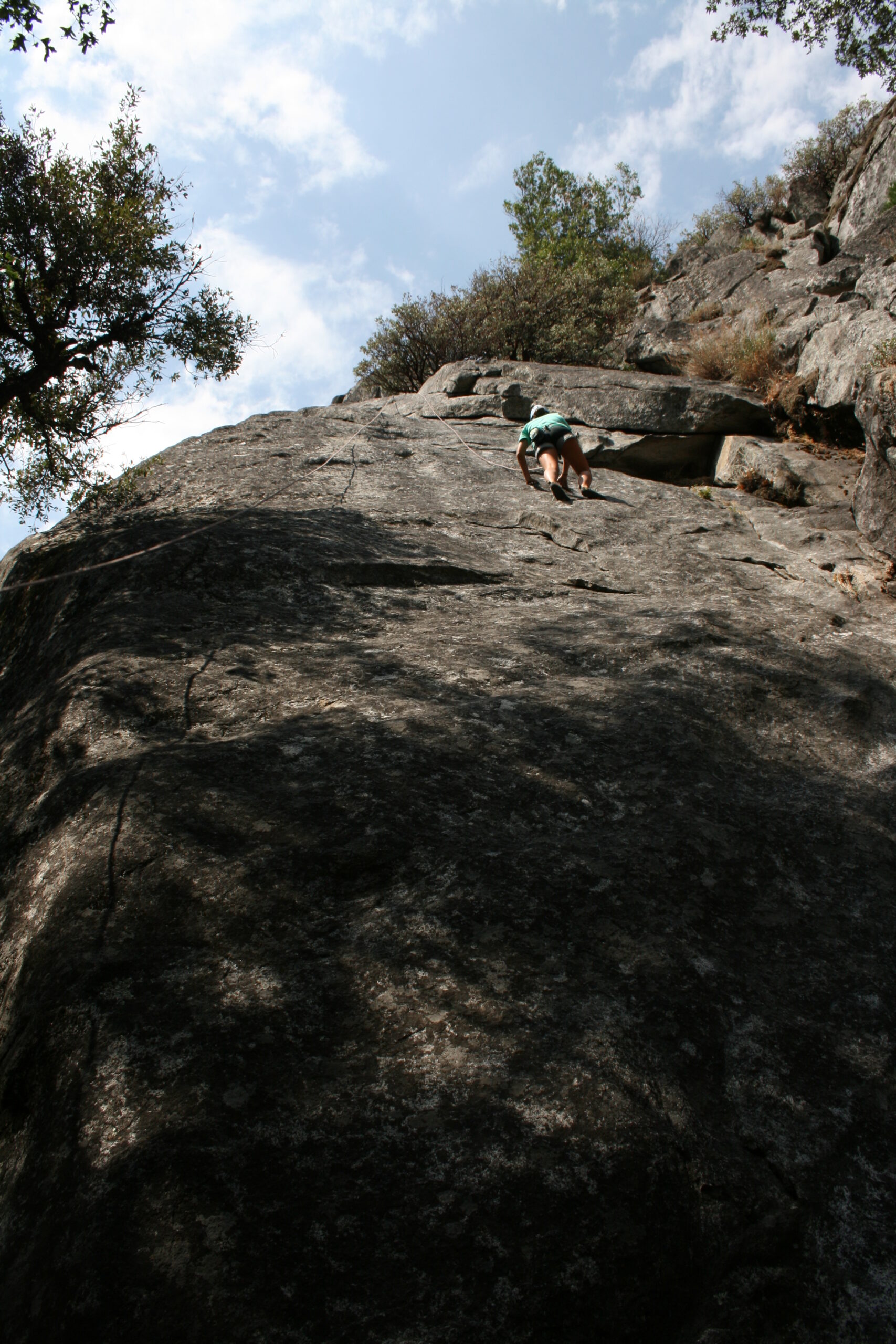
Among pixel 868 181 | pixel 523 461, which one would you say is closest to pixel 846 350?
pixel 523 461

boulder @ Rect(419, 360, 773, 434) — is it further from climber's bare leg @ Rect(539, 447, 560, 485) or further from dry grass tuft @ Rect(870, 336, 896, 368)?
dry grass tuft @ Rect(870, 336, 896, 368)

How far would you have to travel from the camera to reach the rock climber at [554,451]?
27.8ft

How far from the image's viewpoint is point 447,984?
2135mm

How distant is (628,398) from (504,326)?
6171 millimetres

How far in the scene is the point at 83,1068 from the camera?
1863 mm

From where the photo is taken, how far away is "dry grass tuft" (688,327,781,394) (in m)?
10.9

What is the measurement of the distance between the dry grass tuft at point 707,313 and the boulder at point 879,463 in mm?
8637

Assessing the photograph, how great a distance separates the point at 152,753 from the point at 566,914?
167 cm

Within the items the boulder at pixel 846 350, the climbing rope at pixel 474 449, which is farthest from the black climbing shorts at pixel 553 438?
the boulder at pixel 846 350

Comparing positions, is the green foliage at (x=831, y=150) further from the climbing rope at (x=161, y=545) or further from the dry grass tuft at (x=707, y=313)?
the climbing rope at (x=161, y=545)

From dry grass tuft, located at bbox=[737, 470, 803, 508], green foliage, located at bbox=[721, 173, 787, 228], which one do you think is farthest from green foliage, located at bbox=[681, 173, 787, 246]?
dry grass tuft, located at bbox=[737, 470, 803, 508]

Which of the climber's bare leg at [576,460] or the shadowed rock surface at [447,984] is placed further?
the climber's bare leg at [576,460]

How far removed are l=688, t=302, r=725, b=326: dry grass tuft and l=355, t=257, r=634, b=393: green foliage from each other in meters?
1.82

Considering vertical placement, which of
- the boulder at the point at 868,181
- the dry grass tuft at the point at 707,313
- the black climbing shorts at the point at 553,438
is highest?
the boulder at the point at 868,181
